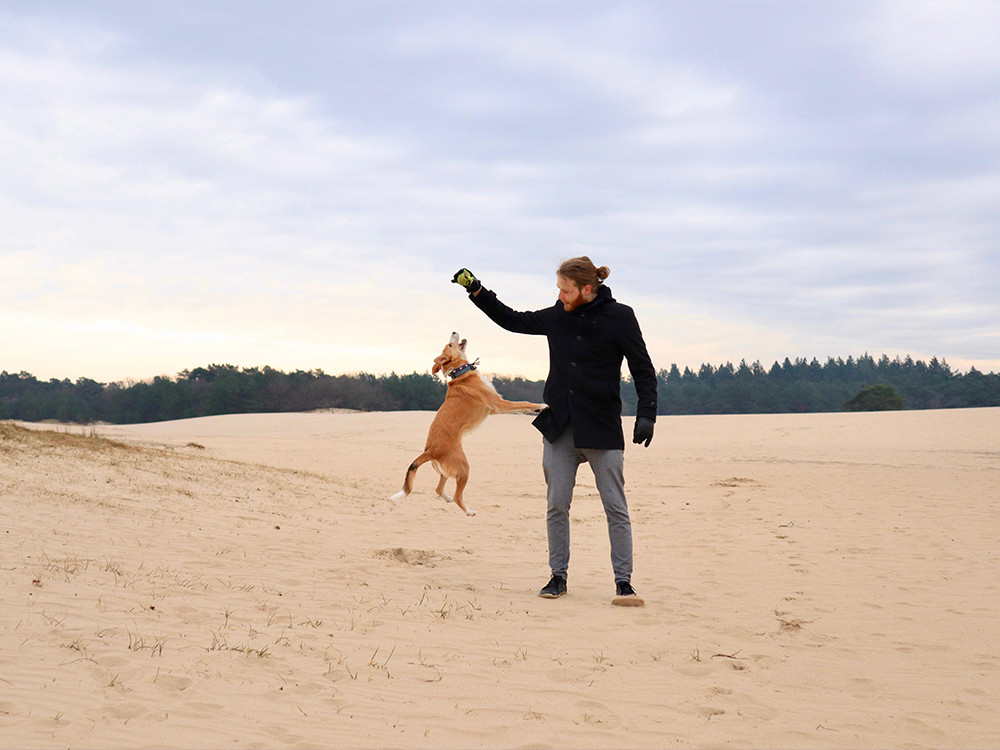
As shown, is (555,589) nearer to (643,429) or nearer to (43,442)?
(643,429)

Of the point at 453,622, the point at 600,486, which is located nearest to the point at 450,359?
the point at 600,486

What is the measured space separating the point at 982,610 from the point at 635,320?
371 cm

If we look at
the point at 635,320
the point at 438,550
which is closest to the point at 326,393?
the point at 438,550

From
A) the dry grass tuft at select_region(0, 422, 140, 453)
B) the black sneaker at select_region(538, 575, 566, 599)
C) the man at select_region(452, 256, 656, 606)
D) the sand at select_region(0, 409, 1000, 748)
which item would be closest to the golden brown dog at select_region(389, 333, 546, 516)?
the man at select_region(452, 256, 656, 606)

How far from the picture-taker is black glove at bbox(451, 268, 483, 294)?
621cm

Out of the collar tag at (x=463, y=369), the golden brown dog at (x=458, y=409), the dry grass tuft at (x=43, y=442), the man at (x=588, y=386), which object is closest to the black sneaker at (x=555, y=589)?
the man at (x=588, y=386)

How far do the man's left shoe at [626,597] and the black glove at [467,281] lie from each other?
A: 103 inches

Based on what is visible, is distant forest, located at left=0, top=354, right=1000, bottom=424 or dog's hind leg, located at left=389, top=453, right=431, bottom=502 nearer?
dog's hind leg, located at left=389, top=453, right=431, bottom=502

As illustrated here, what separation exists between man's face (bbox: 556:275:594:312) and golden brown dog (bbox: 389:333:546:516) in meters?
0.88

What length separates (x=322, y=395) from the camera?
47406 mm

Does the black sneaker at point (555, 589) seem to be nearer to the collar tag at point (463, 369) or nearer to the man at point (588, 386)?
the man at point (588, 386)

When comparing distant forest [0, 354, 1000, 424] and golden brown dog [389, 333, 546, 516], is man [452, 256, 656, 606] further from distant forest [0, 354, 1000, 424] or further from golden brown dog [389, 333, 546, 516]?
distant forest [0, 354, 1000, 424]

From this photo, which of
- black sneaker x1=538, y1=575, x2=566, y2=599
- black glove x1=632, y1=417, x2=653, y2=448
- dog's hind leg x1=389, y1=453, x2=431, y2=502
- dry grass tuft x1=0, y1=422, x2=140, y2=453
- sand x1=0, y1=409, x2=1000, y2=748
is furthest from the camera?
dry grass tuft x1=0, y1=422, x2=140, y2=453

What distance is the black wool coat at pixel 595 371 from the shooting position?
19.7 feet
